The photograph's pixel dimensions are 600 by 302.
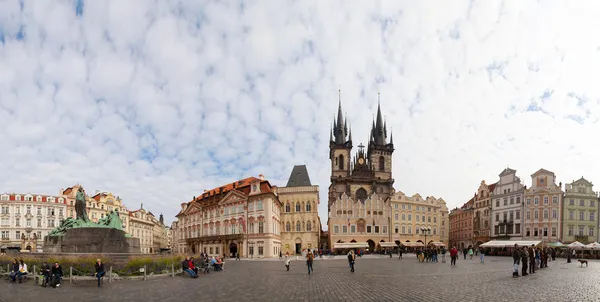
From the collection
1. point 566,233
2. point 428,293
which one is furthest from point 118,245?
point 566,233

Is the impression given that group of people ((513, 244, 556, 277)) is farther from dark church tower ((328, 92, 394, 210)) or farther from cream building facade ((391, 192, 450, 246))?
dark church tower ((328, 92, 394, 210))

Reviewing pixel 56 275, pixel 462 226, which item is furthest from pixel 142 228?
pixel 56 275

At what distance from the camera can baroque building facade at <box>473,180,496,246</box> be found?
72.5m

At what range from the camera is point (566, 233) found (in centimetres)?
5931

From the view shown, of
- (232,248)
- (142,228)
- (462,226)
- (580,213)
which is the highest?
(580,213)

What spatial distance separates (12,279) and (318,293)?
14212 mm

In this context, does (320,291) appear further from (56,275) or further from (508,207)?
(508,207)

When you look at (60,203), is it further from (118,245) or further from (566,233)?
(566,233)

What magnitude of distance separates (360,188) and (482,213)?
920 inches

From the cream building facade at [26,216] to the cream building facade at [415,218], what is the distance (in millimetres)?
65108

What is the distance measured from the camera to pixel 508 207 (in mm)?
66875

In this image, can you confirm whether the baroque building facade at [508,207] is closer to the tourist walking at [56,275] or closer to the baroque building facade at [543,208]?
the baroque building facade at [543,208]

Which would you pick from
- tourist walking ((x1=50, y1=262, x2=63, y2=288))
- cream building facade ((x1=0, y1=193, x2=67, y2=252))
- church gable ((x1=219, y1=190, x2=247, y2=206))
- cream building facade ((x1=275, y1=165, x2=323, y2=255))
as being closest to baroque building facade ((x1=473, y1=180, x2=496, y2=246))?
cream building facade ((x1=275, y1=165, x2=323, y2=255))

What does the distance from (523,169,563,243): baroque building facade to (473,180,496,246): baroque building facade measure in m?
9.06
